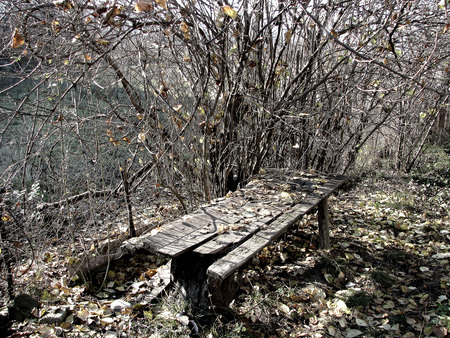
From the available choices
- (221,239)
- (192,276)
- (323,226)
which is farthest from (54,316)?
(323,226)

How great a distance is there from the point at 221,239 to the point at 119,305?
3.07ft

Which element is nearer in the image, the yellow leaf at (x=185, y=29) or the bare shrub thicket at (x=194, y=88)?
the yellow leaf at (x=185, y=29)

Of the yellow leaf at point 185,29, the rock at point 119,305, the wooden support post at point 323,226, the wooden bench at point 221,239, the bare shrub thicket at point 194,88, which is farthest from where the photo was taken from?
the wooden support post at point 323,226

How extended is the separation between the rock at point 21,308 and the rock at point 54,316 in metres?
0.11

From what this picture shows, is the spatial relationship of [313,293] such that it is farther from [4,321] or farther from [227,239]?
[4,321]

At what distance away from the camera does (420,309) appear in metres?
2.47

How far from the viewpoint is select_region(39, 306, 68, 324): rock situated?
218 cm

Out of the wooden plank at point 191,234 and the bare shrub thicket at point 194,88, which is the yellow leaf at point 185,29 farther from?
the wooden plank at point 191,234

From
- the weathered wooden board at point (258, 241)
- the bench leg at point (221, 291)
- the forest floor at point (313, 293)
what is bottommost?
the forest floor at point (313, 293)

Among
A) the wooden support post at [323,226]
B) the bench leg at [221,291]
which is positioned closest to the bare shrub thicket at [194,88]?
the wooden support post at [323,226]

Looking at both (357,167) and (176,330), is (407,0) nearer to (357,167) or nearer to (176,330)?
(176,330)

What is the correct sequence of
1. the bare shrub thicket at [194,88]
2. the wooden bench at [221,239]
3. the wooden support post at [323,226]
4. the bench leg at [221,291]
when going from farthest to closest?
the wooden support post at [323,226], the bare shrub thicket at [194,88], the bench leg at [221,291], the wooden bench at [221,239]

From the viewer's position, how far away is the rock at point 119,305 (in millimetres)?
2410

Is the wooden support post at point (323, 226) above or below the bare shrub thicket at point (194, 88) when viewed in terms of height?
below
